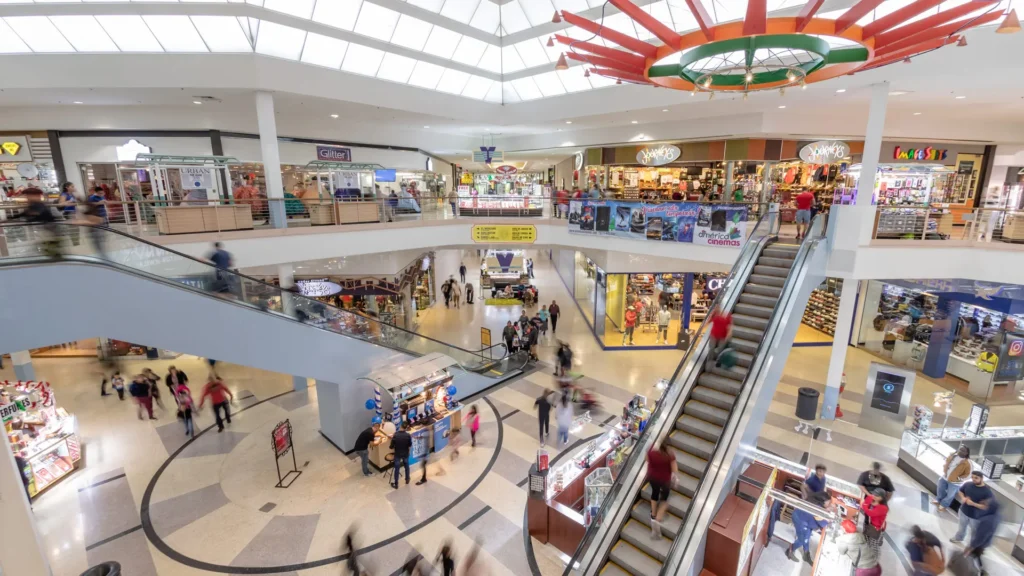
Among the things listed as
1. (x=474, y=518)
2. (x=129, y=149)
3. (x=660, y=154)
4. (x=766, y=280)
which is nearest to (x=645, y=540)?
(x=474, y=518)

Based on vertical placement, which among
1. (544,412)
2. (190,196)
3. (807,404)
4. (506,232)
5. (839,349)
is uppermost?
(190,196)

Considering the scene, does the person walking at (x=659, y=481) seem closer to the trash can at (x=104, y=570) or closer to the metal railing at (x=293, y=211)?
the trash can at (x=104, y=570)

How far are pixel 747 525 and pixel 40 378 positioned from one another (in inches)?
748

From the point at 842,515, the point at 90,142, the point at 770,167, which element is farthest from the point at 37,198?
the point at 770,167

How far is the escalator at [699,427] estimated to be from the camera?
535cm

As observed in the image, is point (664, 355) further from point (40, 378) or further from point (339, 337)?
point (40, 378)

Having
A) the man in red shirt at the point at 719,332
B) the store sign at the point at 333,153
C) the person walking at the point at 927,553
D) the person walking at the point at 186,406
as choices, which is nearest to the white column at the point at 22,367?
the person walking at the point at 186,406

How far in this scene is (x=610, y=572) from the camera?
17.3ft

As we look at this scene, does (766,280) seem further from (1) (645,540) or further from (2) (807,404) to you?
(1) (645,540)

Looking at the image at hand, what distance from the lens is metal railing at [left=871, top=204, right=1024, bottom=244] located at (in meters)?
9.47

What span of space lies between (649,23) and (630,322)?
11862mm

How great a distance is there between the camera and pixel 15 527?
4.40m

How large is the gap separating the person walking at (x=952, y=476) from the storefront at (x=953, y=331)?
631 centimetres

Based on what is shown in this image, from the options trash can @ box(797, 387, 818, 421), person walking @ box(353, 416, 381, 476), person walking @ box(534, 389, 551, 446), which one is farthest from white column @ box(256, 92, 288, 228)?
trash can @ box(797, 387, 818, 421)
